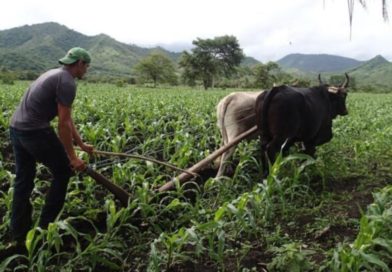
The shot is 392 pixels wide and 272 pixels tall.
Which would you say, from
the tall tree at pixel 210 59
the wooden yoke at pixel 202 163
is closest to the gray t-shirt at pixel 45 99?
the wooden yoke at pixel 202 163

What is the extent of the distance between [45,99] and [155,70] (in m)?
57.6

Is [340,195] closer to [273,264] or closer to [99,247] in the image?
[273,264]

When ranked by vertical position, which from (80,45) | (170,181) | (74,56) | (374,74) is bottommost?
(170,181)

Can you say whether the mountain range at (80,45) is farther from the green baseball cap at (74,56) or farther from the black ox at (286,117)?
the green baseball cap at (74,56)

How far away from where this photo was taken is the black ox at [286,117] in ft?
17.8

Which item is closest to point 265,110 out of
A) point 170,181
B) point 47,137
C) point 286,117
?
point 286,117

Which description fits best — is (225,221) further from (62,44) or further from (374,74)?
(62,44)

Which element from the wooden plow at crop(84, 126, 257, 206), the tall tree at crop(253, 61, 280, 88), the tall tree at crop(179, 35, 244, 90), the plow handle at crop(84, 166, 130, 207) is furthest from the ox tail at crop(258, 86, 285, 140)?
the tall tree at crop(253, 61, 280, 88)

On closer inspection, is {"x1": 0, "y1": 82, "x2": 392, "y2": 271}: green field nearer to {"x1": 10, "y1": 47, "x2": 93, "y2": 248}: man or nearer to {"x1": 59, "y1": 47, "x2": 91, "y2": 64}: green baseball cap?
{"x1": 10, "y1": 47, "x2": 93, "y2": 248}: man

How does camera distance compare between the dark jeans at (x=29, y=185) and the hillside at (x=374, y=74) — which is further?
the hillside at (x=374, y=74)

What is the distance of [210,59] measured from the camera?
2099 inches

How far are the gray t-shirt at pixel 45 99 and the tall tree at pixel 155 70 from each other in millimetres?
54688

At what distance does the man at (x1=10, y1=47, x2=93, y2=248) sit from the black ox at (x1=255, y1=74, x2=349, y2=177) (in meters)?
2.49

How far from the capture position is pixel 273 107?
214 inches
